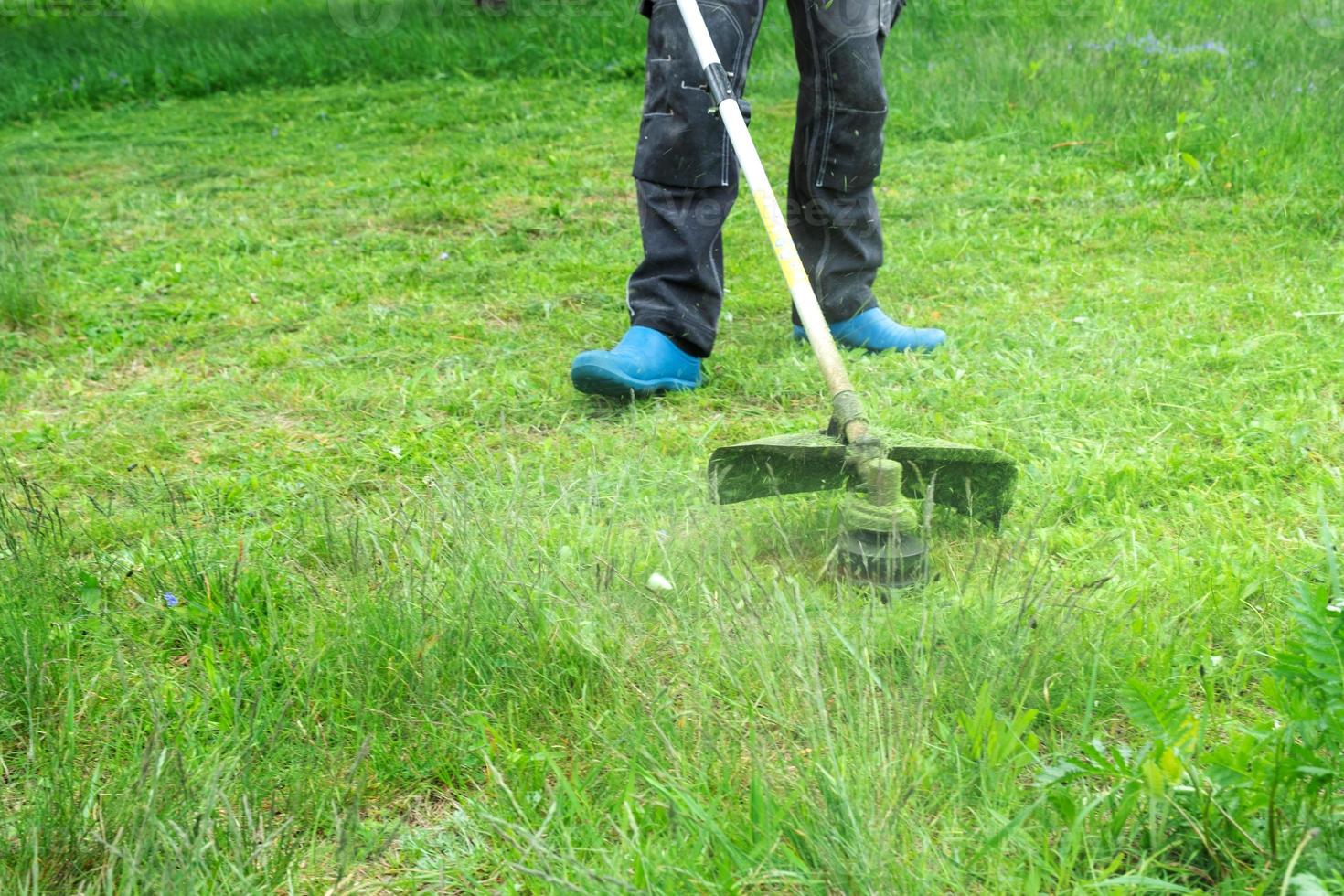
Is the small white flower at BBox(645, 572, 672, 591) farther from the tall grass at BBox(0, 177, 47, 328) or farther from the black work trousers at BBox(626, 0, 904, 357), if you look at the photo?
the tall grass at BBox(0, 177, 47, 328)

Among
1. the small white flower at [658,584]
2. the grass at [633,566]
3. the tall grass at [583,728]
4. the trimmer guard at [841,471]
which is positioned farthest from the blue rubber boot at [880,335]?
the small white flower at [658,584]

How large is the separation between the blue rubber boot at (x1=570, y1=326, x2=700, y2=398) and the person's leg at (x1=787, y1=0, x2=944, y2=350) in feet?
1.65

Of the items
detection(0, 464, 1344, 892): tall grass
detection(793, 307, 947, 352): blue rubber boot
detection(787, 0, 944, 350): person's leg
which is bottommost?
detection(793, 307, 947, 352): blue rubber boot

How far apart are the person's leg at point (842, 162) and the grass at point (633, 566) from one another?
0.19 meters

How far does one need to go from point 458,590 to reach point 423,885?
509 millimetres

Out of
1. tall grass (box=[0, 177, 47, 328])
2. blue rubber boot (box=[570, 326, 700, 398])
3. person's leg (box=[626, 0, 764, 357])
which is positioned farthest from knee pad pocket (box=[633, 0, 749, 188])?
tall grass (box=[0, 177, 47, 328])

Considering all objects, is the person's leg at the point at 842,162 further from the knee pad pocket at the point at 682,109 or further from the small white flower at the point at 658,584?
the small white flower at the point at 658,584

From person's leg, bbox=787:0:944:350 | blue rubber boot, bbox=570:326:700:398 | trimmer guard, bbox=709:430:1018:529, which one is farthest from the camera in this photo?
person's leg, bbox=787:0:944:350

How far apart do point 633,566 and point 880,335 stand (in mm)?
1815

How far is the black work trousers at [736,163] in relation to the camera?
10.4ft

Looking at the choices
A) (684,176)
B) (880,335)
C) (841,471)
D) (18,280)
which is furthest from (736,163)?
(18,280)

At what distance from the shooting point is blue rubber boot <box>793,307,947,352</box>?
3.52 m

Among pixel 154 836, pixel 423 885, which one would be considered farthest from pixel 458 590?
pixel 154 836

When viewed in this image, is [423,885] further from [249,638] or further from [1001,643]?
[1001,643]
